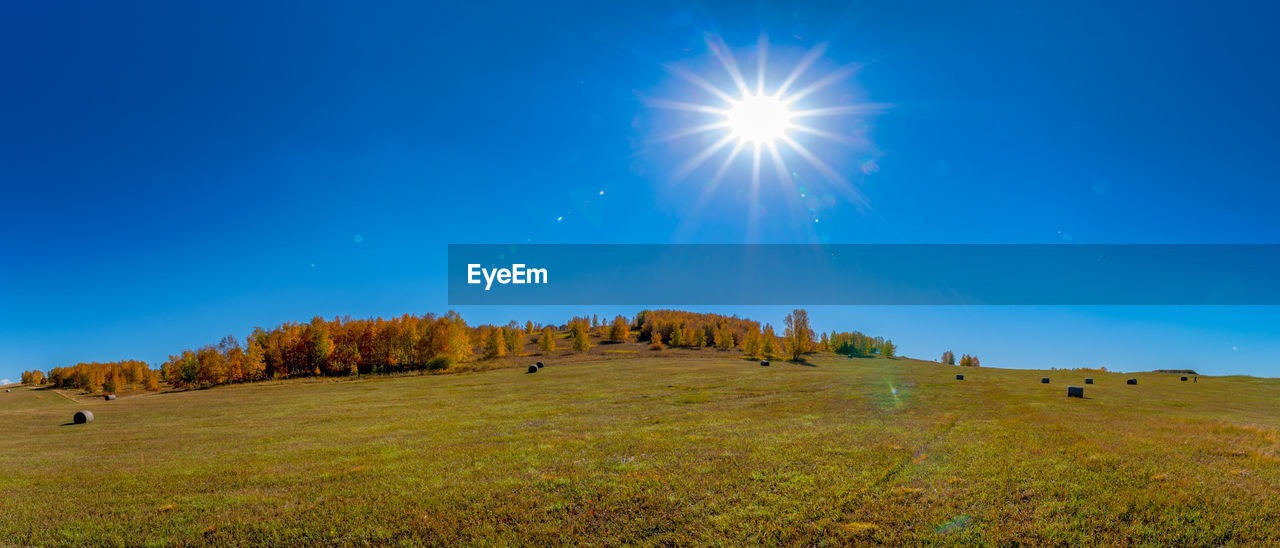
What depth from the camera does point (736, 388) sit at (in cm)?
3775

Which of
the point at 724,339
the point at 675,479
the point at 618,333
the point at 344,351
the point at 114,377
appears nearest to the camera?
the point at 675,479

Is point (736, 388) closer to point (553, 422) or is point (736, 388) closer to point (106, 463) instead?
point (553, 422)

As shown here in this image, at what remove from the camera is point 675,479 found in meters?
13.3

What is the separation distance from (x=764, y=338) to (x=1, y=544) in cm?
12168

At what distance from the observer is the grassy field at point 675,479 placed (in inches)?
408

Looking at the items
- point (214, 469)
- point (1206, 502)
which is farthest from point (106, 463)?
point (1206, 502)

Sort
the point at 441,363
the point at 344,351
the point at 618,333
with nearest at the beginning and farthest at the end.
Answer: the point at 441,363, the point at 344,351, the point at 618,333

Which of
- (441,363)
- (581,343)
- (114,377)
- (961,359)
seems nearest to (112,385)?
(114,377)

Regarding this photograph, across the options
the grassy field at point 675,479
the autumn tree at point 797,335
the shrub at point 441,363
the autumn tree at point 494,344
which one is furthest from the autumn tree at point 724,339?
the grassy field at point 675,479

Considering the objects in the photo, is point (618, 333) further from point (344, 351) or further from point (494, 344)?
point (344, 351)

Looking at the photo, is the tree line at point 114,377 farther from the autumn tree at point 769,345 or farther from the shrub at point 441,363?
the autumn tree at point 769,345

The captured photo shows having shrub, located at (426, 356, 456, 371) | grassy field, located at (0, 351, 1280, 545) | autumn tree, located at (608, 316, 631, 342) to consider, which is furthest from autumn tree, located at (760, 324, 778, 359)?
grassy field, located at (0, 351, 1280, 545)

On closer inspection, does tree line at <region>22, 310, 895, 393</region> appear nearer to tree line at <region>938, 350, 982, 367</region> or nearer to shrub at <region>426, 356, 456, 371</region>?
shrub at <region>426, 356, 456, 371</region>

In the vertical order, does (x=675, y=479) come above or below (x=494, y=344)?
above
